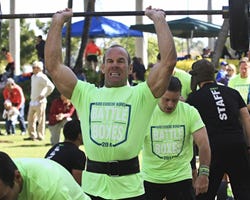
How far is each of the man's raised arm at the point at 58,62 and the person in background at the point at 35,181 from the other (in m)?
1.44

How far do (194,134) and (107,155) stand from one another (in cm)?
161

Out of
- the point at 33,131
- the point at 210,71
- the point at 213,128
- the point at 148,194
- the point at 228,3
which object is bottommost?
the point at 33,131

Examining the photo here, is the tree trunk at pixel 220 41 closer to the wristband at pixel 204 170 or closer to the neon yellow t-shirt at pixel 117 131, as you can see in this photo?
the wristband at pixel 204 170

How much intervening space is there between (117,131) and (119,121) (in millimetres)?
72

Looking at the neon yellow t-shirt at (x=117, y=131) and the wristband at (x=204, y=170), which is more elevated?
the neon yellow t-shirt at (x=117, y=131)

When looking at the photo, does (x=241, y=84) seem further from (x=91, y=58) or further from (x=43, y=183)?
(x=91, y=58)

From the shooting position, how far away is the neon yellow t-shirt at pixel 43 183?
379 cm

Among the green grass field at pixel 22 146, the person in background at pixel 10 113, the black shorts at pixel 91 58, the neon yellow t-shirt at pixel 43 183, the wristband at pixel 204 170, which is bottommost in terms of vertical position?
the green grass field at pixel 22 146

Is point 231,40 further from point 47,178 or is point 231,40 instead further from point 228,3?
point 47,178

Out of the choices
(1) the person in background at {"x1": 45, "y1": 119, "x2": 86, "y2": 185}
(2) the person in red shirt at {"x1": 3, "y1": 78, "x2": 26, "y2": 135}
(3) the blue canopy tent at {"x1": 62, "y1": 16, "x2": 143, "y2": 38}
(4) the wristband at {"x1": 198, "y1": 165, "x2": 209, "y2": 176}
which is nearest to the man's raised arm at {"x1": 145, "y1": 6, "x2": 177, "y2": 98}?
(4) the wristband at {"x1": 198, "y1": 165, "x2": 209, "y2": 176}

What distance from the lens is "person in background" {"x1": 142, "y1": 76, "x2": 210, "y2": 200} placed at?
6598mm

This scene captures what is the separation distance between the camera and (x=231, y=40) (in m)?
5.80

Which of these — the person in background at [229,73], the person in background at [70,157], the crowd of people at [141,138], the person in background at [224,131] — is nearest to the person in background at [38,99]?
the person in background at [229,73]

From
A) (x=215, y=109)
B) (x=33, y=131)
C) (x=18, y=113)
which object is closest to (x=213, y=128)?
(x=215, y=109)
